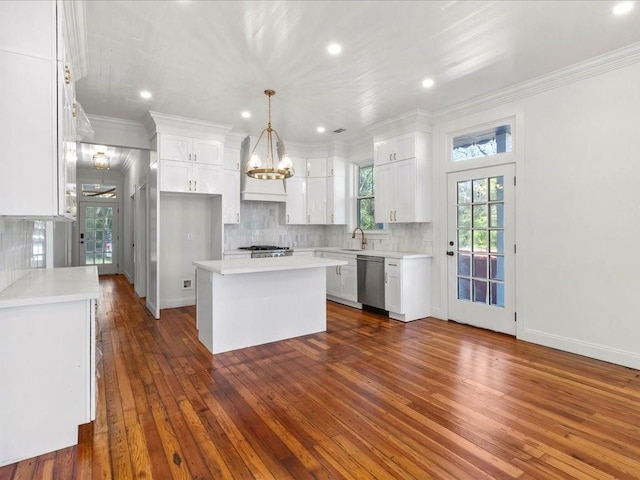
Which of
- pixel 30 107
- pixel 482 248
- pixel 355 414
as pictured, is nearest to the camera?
pixel 30 107

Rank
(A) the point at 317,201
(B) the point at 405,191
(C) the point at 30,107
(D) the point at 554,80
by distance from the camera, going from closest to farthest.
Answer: (C) the point at 30,107 → (D) the point at 554,80 → (B) the point at 405,191 → (A) the point at 317,201

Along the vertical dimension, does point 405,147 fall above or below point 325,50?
below

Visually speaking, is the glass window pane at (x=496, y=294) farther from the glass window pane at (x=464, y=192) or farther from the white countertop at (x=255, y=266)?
the white countertop at (x=255, y=266)

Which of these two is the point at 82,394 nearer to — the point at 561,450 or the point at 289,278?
the point at 289,278

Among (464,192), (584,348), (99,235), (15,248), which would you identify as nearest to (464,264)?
(464,192)

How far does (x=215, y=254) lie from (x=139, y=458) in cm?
389

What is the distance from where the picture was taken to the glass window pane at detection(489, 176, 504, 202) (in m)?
4.12

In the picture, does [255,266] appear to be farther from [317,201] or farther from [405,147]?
[317,201]

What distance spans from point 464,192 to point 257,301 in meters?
2.95

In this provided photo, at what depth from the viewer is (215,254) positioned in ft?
18.4

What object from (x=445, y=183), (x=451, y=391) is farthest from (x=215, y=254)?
(x=451, y=391)

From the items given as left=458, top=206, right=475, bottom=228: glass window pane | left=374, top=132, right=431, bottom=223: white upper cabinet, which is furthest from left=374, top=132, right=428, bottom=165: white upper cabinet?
left=458, top=206, right=475, bottom=228: glass window pane

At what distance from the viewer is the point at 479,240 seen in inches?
172

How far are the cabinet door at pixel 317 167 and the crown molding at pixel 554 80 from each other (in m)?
2.40
